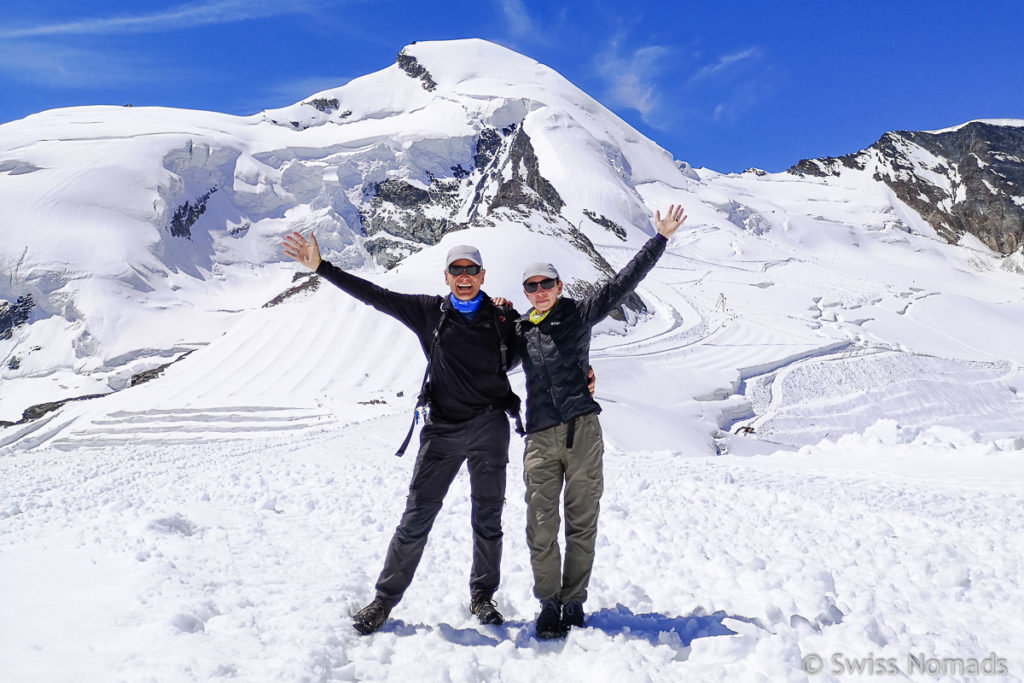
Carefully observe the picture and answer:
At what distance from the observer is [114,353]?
59.6 metres

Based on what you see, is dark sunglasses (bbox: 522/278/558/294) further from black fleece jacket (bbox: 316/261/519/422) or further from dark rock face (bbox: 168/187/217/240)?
dark rock face (bbox: 168/187/217/240)

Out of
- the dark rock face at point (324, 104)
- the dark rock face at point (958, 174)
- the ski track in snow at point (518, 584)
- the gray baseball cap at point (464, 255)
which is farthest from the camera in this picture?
the dark rock face at point (324, 104)

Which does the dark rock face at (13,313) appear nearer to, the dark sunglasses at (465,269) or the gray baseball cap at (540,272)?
the dark sunglasses at (465,269)

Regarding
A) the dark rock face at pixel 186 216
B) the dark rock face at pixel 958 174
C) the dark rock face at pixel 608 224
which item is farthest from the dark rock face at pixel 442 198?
the dark rock face at pixel 958 174

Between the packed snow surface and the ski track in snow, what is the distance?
0.02 meters

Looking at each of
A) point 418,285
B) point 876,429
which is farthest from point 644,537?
point 418,285

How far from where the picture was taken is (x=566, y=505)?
11.2ft

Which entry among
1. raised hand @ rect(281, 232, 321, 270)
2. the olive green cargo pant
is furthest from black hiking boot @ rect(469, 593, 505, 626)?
raised hand @ rect(281, 232, 321, 270)

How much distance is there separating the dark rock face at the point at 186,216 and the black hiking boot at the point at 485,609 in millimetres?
90359

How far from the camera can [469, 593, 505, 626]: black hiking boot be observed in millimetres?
3404

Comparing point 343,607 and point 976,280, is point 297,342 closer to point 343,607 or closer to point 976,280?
point 343,607

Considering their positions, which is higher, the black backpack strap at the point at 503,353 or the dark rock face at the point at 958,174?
the dark rock face at the point at 958,174

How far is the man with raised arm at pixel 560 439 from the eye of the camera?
10.9 ft

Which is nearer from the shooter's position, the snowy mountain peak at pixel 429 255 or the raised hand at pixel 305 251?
the raised hand at pixel 305 251
